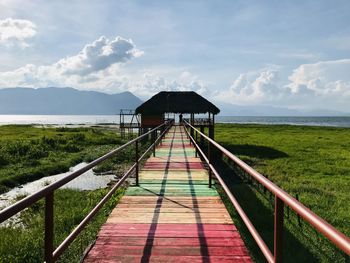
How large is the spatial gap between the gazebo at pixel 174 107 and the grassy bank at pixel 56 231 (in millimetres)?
24943

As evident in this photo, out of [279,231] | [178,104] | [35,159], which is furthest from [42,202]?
[178,104]

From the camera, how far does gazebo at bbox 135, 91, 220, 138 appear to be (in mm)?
37031

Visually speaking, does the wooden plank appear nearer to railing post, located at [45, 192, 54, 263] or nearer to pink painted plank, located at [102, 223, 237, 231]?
pink painted plank, located at [102, 223, 237, 231]

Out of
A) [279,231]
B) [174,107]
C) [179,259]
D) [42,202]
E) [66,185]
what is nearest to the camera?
[279,231]

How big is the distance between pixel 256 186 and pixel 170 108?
23.3m

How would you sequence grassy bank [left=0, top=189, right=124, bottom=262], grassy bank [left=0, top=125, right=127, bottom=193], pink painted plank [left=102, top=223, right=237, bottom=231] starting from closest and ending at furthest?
pink painted plank [left=102, top=223, right=237, bottom=231] → grassy bank [left=0, top=189, right=124, bottom=262] → grassy bank [left=0, top=125, right=127, bottom=193]

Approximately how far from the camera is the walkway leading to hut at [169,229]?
4000 millimetres

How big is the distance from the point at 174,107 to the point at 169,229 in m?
32.9

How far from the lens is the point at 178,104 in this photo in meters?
37.6

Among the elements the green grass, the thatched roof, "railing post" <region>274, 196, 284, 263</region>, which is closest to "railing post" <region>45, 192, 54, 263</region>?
"railing post" <region>274, 196, 284, 263</region>

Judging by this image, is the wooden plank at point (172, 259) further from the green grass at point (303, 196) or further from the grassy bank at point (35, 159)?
the grassy bank at point (35, 159)

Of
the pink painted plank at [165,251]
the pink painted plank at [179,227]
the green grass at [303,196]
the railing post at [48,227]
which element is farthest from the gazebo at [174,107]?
the railing post at [48,227]

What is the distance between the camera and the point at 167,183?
7945 mm

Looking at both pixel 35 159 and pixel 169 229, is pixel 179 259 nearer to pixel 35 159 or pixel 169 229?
pixel 169 229
